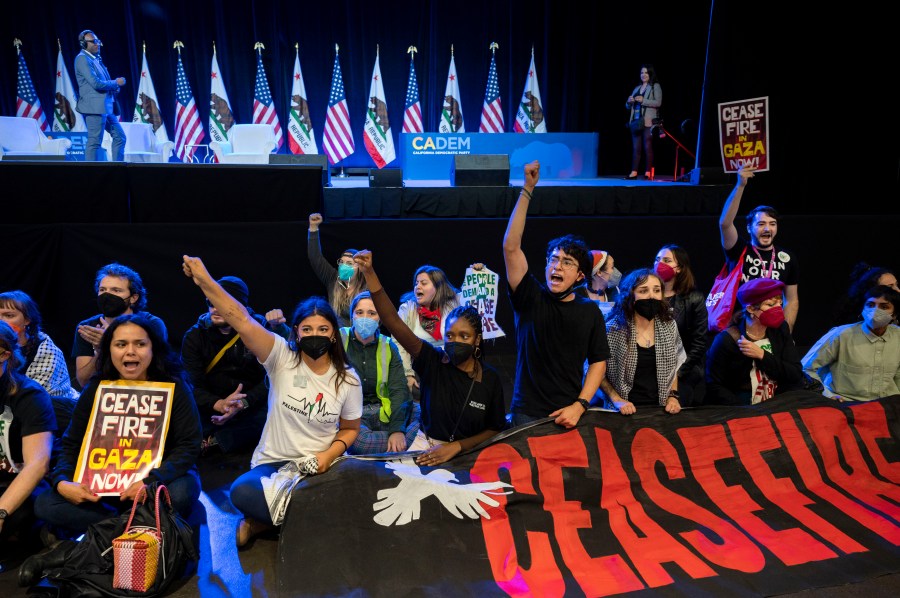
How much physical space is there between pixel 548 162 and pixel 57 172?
6.91 m

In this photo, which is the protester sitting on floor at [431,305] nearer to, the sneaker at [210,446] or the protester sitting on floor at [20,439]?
the sneaker at [210,446]

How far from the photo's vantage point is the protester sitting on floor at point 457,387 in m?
3.53

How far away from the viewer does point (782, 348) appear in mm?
4246

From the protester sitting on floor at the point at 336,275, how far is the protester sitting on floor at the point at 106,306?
1.48m

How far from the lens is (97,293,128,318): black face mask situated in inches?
162

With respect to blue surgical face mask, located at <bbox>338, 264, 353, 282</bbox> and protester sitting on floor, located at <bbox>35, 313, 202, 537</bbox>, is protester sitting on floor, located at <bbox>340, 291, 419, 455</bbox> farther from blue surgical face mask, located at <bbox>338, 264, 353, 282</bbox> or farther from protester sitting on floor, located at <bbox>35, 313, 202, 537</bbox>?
blue surgical face mask, located at <bbox>338, 264, 353, 282</bbox>

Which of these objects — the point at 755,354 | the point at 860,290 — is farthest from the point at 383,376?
the point at 860,290

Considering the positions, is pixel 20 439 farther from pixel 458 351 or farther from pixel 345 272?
pixel 345 272

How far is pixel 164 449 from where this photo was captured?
3307mm

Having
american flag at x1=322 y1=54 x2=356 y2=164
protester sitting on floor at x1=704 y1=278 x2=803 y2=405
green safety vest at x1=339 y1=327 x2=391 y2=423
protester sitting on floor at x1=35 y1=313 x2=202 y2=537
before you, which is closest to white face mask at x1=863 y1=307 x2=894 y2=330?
protester sitting on floor at x1=704 y1=278 x2=803 y2=405

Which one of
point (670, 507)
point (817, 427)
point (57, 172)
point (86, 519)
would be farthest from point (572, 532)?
point (57, 172)

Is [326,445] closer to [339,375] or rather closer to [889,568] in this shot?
[339,375]

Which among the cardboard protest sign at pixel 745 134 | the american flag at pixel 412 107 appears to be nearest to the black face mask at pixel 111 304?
the cardboard protest sign at pixel 745 134

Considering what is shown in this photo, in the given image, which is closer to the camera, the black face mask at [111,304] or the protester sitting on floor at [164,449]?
the protester sitting on floor at [164,449]
